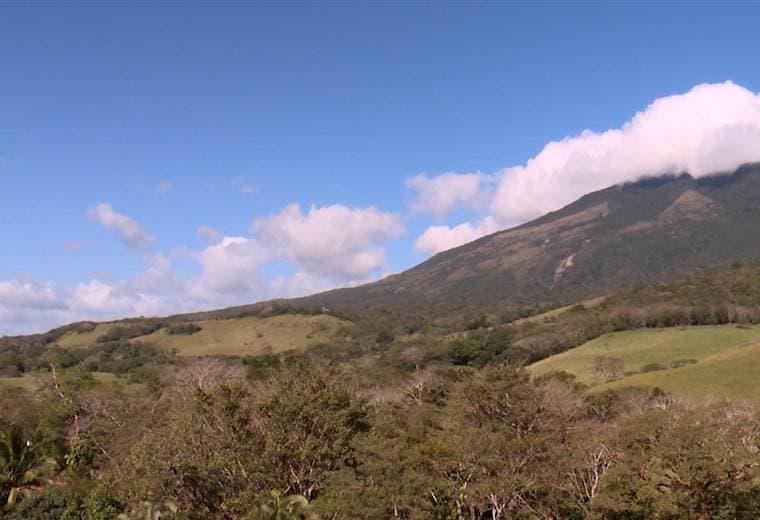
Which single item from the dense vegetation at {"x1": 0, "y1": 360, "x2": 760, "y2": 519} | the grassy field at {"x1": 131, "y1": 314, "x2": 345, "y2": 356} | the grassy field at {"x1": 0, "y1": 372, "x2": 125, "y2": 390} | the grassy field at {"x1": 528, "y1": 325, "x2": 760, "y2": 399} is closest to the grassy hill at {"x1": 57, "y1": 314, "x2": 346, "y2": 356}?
the grassy field at {"x1": 131, "y1": 314, "x2": 345, "y2": 356}

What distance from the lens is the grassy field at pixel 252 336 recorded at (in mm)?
167000

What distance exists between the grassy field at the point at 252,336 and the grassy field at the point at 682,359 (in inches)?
3183

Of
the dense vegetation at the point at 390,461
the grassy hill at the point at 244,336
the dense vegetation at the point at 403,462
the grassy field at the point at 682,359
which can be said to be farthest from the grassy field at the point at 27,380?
the grassy field at the point at 682,359

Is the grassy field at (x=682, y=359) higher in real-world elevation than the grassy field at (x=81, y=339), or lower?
lower

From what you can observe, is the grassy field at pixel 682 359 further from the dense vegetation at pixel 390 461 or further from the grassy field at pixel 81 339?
the grassy field at pixel 81 339

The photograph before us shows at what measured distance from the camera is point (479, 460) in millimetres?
29281

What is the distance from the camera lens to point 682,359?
9794 cm

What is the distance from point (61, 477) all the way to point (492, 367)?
3074cm

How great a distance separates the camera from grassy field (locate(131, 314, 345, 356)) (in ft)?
548

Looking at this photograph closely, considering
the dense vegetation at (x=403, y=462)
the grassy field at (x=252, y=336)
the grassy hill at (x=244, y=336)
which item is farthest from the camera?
the grassy hill at (x=244, y=336)

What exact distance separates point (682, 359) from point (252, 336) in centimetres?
11731

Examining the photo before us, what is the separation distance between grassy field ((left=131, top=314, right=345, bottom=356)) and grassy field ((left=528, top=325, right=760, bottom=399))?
8084cm

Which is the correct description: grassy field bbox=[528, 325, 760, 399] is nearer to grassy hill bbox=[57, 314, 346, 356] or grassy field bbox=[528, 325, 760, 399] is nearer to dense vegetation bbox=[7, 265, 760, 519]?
dense vegetation bbox=[7, 265, 760, 519]

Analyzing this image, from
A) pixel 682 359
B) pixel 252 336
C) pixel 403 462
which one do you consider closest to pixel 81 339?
pixel 252 336
